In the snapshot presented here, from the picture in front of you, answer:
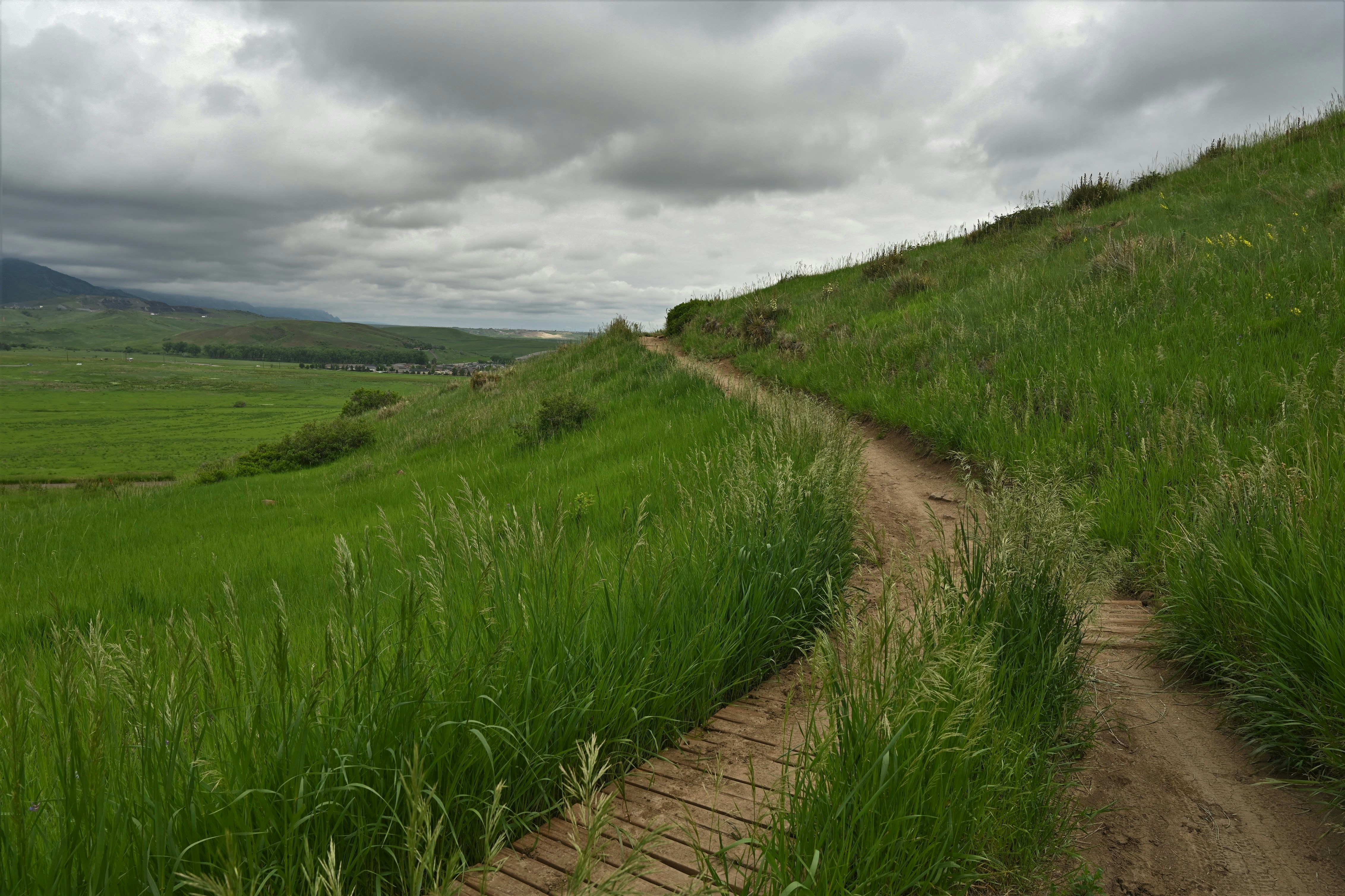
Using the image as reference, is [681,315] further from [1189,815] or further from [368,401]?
[1189,815]

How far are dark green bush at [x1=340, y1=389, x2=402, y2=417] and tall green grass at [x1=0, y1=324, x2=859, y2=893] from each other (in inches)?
1419

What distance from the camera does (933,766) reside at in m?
2.50

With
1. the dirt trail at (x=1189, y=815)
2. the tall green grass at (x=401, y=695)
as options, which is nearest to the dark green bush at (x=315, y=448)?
the tall green grass at (x=401, y=695)

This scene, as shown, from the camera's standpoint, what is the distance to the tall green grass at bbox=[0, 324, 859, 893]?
74.8 inches

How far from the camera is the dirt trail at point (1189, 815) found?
249cm

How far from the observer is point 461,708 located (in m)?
2.75

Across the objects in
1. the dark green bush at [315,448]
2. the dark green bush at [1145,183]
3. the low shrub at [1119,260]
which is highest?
the dark green bush at [1145,183]

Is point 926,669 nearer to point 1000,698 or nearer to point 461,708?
point 1000,698

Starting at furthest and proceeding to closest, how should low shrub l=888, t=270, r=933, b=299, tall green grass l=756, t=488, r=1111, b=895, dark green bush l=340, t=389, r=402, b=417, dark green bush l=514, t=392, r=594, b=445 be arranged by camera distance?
dark green bush l=340, t=389, r=402, b=417, low shrub l=888, t=270, r=933, b=299, dark green bush l=514, t=392, r=594, b=445, tall green grass l=756, t=488, r=1111, b=895

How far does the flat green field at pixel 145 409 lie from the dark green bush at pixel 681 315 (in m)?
16.3

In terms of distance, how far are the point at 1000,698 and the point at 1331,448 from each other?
3805 mm

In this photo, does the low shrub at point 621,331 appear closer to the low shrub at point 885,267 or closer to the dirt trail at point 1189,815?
the low shrub at point 885,267

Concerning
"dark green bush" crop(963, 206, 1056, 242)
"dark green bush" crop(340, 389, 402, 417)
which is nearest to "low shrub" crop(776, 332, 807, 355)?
"dark green bush" crop(963, 206, 1056, 242)

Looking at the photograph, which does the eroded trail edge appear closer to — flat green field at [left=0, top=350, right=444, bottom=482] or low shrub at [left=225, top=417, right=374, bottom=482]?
low shrub at [left=225, top=417, right=374, bottom=482]
